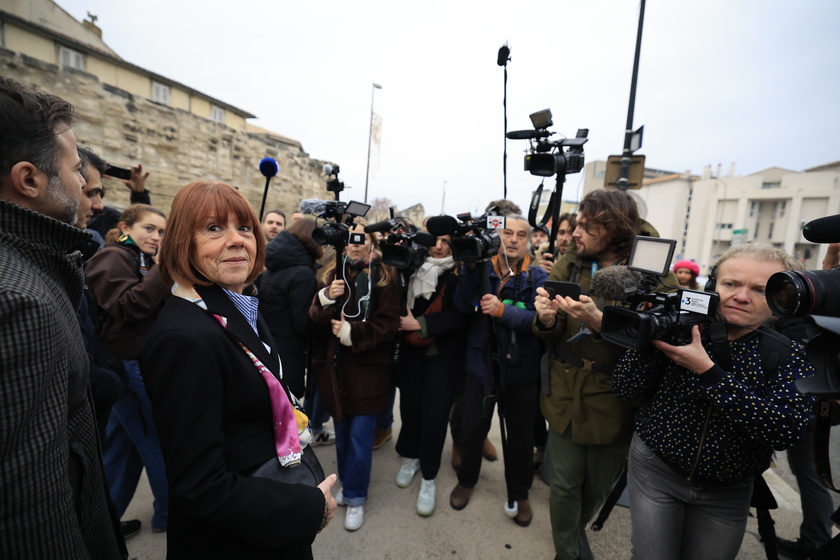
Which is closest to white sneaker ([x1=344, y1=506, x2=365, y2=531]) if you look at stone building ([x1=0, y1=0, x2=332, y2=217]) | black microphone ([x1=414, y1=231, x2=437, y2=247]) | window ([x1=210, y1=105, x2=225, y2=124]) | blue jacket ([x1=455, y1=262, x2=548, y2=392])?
blue jacket ([x1=455, y1=262, x2=548, y2=392])

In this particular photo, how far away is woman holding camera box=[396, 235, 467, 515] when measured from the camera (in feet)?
9.59

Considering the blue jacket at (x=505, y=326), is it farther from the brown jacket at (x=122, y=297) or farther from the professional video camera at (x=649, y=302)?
the brown jacket at (x=122, y=297)

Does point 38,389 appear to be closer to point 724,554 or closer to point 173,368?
point 173,368

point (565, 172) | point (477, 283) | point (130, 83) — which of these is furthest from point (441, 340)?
point (130, 83)

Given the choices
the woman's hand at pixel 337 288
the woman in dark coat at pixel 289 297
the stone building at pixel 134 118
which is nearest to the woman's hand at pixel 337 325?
the woman's hand at pixel 337 288

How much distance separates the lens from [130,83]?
1967 cm

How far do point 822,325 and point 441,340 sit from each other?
2260 millimetres

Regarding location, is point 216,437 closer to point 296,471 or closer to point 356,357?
point 296,471

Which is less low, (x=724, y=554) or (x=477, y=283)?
(x=477, y=283)

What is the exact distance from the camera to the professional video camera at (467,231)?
2434 mm

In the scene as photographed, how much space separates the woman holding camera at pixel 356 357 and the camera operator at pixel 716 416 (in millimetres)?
1584

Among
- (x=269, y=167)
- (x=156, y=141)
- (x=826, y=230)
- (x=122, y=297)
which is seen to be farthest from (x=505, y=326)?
(x=156, y=141)

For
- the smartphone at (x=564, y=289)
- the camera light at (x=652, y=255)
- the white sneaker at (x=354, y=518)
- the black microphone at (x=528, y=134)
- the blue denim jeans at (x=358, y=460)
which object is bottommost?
the white sneaker at (x=354, y=518)

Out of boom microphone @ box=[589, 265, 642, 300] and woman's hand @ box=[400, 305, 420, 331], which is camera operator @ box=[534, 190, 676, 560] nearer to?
boom microphone @ box=[589, 265, 642, 300]
